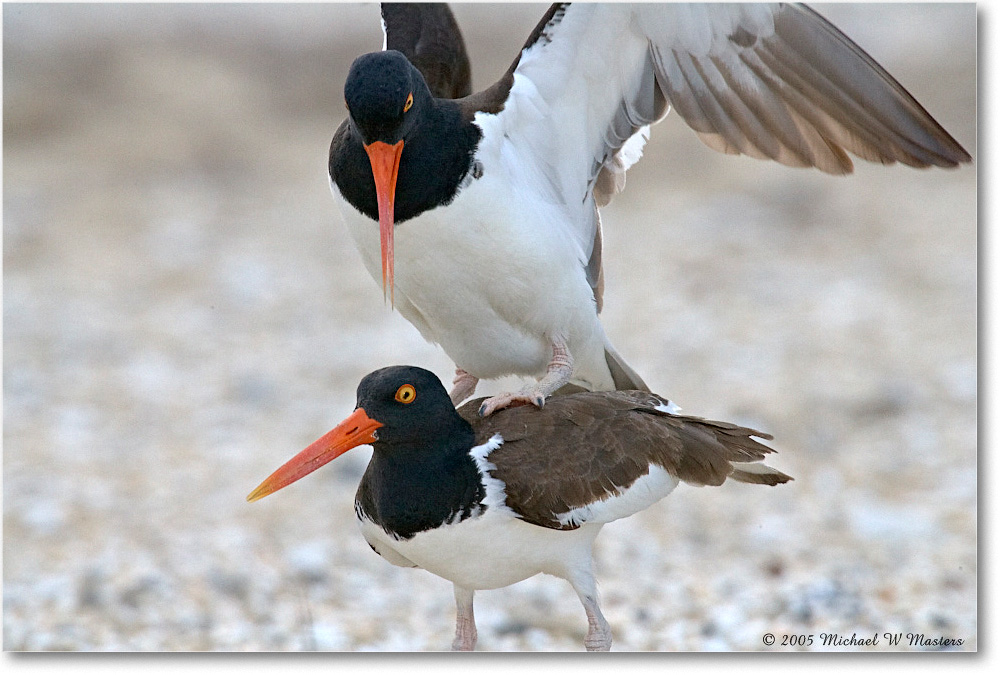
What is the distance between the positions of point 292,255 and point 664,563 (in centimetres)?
475

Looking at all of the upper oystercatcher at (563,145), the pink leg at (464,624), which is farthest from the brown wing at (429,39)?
the pink leg at (464,624)

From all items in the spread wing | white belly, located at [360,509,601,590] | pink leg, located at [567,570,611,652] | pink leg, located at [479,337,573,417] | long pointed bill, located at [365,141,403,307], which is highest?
the spread wing

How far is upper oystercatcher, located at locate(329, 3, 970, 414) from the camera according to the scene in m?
2.93

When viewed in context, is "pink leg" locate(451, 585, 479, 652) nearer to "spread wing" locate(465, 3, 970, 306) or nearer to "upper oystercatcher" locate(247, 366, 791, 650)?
"upper oystercatcher" locate(247, 366, 791, 650)

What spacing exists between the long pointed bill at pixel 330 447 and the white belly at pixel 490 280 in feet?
1.37

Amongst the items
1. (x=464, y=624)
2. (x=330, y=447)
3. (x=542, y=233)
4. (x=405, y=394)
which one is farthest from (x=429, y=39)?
(x=464, y=624)

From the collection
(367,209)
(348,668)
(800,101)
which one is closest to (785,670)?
(348,668)

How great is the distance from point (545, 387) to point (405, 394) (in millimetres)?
499

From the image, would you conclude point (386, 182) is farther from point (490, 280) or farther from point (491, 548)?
point (491, 548)

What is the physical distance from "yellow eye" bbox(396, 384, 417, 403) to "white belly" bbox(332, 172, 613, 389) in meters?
0.32

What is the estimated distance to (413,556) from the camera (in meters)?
2.92

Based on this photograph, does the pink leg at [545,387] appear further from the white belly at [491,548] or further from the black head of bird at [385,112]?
the black head of bird at [385,112]

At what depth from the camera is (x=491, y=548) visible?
2873 millimetres

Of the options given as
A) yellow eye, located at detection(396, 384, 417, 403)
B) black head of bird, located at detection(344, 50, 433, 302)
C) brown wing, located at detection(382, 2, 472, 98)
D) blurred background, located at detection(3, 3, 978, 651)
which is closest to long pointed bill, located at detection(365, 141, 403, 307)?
black head of bird, located at detection(344, 50, 433, 302)
